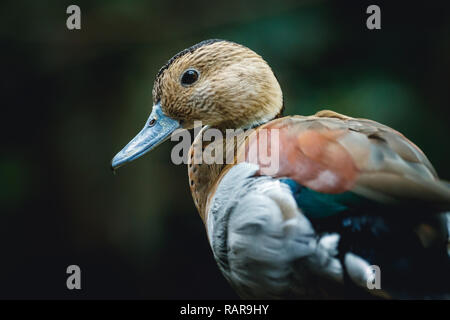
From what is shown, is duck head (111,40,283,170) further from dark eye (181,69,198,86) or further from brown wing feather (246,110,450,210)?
brown wing feather (246,110,450,210)

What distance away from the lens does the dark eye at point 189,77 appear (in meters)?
1.17

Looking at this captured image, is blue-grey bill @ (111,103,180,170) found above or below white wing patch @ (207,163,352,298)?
above

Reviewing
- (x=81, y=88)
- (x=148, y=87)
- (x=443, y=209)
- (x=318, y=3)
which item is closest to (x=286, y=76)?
(x=318, y=3)

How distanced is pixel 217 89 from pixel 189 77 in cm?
7

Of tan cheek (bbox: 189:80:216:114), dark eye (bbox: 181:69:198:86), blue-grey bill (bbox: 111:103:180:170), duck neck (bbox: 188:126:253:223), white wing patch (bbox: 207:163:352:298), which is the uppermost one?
dark eye (bbox: 181:69:198:86)

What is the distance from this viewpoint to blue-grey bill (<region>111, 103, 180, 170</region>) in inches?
47.1

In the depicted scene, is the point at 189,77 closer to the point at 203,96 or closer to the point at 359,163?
the point at 203,96

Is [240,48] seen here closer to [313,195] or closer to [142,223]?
[313,195]

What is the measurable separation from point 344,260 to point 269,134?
0.30 metres

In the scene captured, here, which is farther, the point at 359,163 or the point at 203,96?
the point at 203,96

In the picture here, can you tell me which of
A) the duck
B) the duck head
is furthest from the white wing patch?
the duck head

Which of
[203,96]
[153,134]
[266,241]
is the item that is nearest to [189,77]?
[203,96]

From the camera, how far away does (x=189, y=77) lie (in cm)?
118

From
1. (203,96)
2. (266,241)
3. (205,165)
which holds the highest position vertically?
(203,96)
